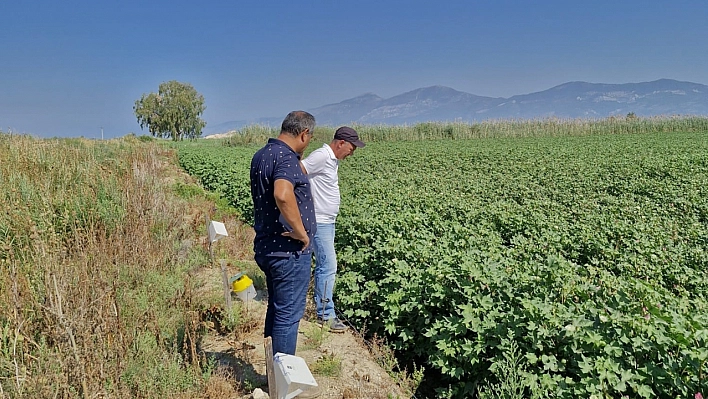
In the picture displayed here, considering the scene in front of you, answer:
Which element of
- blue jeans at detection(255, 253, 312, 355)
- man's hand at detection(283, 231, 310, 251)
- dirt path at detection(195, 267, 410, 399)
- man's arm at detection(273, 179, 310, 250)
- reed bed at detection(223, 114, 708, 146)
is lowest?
dirt path at detection(195, 267, 410, 399)

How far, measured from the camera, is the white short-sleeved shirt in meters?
4.11

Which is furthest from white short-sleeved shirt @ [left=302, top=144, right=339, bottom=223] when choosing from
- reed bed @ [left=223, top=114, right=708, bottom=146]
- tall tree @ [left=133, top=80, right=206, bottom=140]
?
tall tree @ [left=133, top=80, right=206, bottom=140]

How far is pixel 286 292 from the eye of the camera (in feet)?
9.84

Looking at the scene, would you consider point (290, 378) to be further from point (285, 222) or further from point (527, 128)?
point (527, 128)

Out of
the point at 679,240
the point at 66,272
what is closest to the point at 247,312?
the point at 66,272

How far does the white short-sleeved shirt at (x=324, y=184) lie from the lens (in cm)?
411

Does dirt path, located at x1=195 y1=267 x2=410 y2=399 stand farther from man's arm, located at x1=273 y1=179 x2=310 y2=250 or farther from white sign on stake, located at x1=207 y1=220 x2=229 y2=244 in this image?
man's arm, located at x1=273 y1=179 x2=310 y2=250

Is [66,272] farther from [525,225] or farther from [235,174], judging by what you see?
[235,174]

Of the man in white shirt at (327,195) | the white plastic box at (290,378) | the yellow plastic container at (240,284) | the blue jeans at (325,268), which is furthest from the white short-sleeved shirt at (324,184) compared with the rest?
the white plastic box at (290,378)

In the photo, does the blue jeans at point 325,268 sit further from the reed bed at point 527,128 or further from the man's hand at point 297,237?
the reed bed at point 527,128

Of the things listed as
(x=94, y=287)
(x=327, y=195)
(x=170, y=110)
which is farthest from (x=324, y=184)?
(x=170, y=110)

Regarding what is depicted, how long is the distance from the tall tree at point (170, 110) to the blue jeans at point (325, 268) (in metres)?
72.2

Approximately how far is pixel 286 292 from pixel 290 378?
66 centimetres

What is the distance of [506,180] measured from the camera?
10398 millimetres
